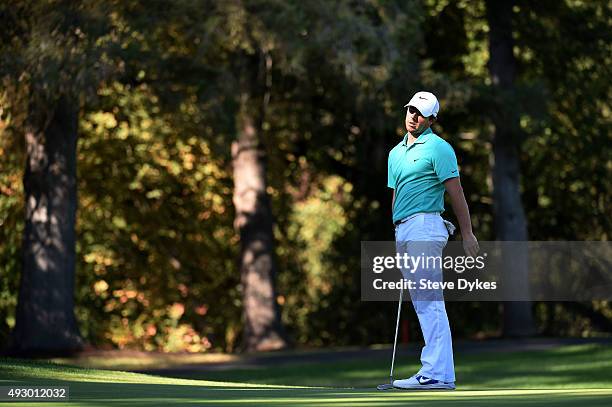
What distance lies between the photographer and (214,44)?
75.3 ft

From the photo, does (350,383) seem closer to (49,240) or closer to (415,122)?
(49,240)

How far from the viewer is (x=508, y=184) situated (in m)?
27.2

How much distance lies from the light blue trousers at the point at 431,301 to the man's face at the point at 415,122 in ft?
1.90

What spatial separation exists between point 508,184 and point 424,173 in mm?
16407

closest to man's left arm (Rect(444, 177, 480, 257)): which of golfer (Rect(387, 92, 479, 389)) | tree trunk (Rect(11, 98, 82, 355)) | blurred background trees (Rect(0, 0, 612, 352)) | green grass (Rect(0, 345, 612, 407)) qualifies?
golfer (Rect(387, 92, 479, 389))

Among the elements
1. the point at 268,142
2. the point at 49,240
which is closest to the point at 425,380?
the point at 49,240

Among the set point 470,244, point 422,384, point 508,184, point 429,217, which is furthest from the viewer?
point 508,184

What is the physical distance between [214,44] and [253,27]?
122 cm

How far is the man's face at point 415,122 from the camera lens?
10930 mm

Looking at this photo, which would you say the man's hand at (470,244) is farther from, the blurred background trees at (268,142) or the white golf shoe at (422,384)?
the blurred background trees at (268,142)

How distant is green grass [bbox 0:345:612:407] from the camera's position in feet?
29.2

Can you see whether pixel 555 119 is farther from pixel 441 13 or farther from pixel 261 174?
pixel 261 174

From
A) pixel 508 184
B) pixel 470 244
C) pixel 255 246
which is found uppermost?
pixel 508 184

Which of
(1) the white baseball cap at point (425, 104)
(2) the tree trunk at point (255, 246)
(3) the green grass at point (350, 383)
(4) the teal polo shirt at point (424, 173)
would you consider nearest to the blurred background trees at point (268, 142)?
(2) the tree trunk at point (255, 246)
